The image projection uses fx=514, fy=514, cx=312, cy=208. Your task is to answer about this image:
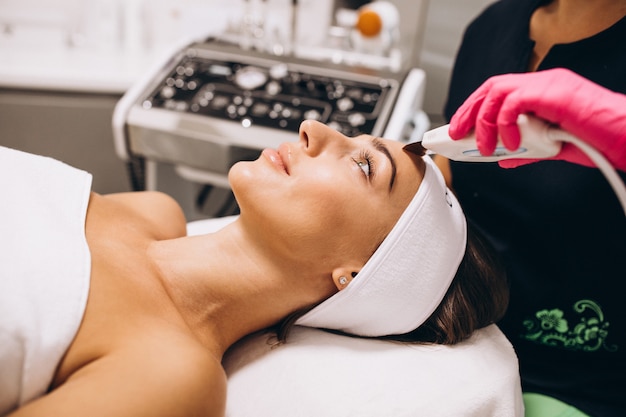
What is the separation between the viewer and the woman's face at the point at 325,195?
957 millimetres

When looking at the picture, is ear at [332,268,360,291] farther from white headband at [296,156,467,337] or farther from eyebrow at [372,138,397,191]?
eyebrow at [372,138,397,191]

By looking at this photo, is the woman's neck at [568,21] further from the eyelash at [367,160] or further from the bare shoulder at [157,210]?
the bare shoulder at [157,210]

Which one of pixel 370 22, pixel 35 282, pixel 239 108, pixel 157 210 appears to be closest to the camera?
pixel 35 282

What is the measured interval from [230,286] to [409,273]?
0.35 meters

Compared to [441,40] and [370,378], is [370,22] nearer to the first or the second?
[441,40]

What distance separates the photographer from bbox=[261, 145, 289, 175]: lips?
3.36 ft

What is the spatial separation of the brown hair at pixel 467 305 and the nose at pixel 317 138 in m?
0.32

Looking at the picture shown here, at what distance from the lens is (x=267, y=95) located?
1.79 meters

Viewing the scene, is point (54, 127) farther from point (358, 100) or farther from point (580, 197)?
point (580, 197)

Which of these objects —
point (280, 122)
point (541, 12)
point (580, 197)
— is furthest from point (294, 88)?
point (580, 197)

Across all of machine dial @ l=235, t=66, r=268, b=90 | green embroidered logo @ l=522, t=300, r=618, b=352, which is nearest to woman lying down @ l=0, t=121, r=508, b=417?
green embroidered logo @ l=522, t=300, r=618, b=352

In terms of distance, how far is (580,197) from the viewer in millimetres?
1035

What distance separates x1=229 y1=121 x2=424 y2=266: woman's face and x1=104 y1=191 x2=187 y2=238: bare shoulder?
285mm

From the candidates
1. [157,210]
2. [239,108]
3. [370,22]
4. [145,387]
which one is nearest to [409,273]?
[145,387]
